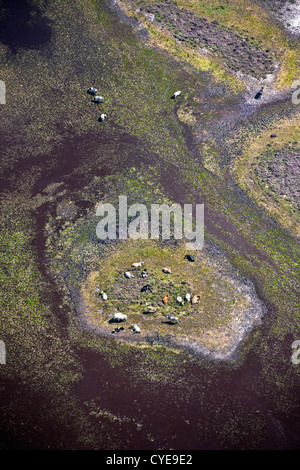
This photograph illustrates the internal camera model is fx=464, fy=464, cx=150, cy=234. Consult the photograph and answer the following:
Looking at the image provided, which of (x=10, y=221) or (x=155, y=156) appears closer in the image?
(x=10, y=221)

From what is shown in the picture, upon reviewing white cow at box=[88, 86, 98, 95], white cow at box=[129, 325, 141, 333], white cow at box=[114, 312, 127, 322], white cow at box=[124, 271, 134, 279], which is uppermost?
white cow at box=[88, 86, 98, 95]

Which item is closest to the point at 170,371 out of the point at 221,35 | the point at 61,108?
the point at 61,108

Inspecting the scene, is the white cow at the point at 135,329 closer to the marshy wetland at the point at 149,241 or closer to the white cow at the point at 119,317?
the marshy wetland at the point at 149,241

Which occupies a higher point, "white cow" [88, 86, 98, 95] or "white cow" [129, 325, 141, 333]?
"white cow" [88, 86, 98, 95]

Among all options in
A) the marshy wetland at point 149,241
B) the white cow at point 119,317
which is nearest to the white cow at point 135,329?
the marshy wetland at point 149,241

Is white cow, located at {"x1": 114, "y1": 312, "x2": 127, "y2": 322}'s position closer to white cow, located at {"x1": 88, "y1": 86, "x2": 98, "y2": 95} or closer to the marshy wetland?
the marshy wetland

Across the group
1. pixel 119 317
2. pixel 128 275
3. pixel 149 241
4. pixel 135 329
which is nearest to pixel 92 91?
pixel 149 241

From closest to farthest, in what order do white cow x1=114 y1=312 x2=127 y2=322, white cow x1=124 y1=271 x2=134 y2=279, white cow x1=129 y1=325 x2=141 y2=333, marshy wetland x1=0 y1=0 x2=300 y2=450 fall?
marshy wetland x1=0 y1=0 x2=300 y2=450 → white cow x1=129 y1=325 x2=141 y2=333 → white cow x1=114 y1=312 x2=127 y2=322 → white cow x1=124 y1=271 x2=134 y2=279

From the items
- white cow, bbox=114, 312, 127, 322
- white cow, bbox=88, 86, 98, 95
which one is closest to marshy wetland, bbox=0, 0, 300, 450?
white cow, bbox=114, 312, 127, 322

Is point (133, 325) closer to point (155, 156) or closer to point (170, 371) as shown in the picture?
point (170, 371)
